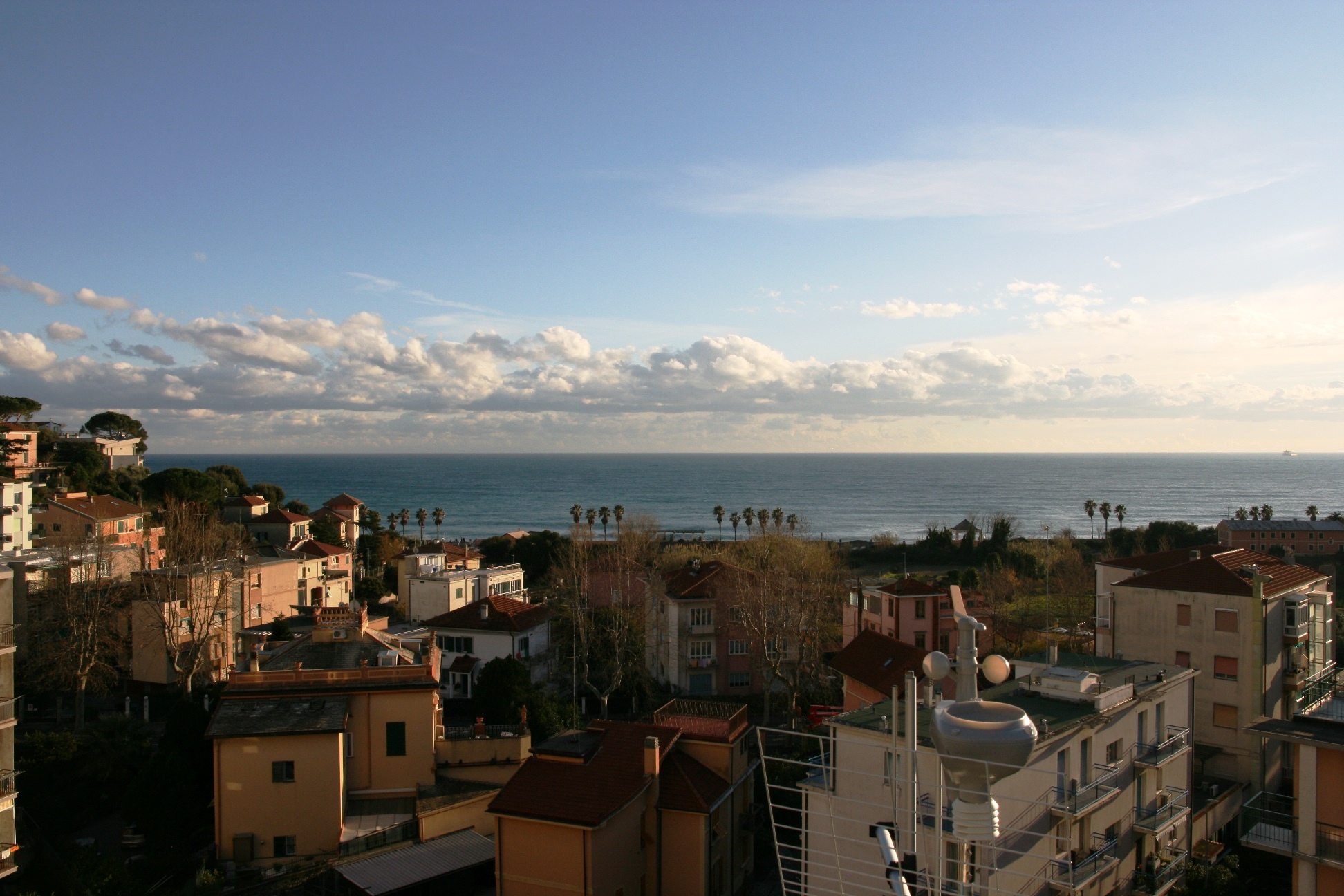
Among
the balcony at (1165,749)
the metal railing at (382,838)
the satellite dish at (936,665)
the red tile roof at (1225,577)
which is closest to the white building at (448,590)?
the metal railing at (382,838)

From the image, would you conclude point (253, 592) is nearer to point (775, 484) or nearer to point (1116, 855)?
point (1116, 855)

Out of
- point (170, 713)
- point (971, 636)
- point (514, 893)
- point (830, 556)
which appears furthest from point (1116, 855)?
point (830, 556)

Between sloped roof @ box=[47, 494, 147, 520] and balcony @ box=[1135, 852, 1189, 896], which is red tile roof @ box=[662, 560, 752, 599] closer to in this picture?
balcony @ box=[1135, 852, 1189, 896]

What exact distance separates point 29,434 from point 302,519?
1938 cm

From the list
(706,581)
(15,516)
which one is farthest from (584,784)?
(15,516)

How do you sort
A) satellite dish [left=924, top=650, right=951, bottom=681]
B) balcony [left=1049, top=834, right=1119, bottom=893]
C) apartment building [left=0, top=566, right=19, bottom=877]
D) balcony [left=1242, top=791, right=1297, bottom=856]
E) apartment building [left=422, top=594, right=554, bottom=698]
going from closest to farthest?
satellite dish [left=924, top=650, right=951, bottom=681] → balcony [left=1242, top=791, right=1297, bottom=856] → balcony [left=1049, top=834, right=1119, bottom=893] → apartment building [left=0, top=566, right=19, bottom=877] → apartment building [left=422, top=594, right=554, bottom=698]

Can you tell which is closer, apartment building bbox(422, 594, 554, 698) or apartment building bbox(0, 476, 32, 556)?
apartment building bbox(422, 594, 554, 698)

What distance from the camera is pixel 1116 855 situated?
55.6ft

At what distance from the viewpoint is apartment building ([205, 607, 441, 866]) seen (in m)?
18.7

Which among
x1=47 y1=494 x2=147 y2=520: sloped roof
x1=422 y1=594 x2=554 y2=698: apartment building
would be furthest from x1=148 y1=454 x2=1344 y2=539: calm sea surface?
x1=422 y1=594 x2=554 y2=698: apartment building

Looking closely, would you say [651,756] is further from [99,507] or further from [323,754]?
[99,507]

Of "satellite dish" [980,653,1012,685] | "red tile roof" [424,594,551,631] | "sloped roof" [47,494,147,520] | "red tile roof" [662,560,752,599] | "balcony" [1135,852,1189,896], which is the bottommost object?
"balcony" [1135,852,1189,896]

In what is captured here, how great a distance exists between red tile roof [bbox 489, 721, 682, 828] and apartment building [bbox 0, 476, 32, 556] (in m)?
37.5

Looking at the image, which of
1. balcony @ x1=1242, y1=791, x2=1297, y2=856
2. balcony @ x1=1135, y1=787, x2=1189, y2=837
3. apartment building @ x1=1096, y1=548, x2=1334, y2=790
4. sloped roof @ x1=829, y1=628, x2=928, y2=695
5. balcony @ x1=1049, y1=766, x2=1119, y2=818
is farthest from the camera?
sloped roof @ x1=829, y1=628, x2=928, y2=695
